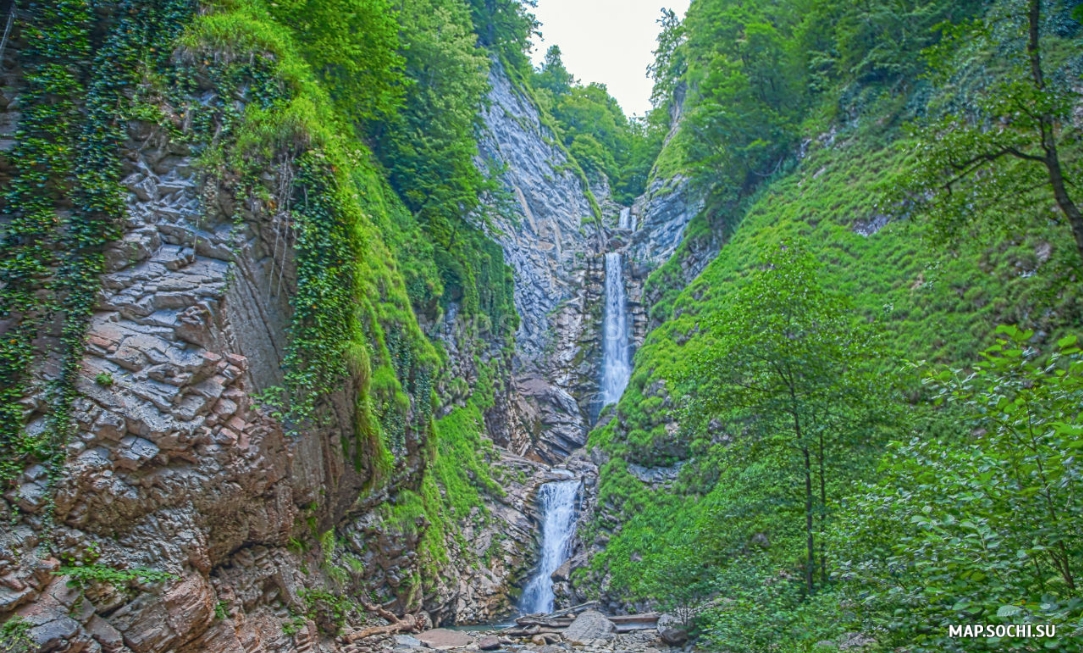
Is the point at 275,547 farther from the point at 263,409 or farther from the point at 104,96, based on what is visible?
the point at 104,96

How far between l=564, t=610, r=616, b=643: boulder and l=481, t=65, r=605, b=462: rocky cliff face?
11.2 meters

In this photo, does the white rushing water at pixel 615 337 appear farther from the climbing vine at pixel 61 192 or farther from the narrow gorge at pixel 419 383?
the climbing vine at pixel 61 192

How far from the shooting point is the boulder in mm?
14094

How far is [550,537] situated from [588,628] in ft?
24.7

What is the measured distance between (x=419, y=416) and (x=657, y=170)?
28.6 meters

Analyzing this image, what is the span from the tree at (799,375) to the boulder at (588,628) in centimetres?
661

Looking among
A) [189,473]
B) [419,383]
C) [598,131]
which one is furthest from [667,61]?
[189,473]

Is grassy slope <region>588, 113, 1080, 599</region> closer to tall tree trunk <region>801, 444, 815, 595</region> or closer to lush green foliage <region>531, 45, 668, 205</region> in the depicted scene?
tall tree trunk <region>801, 444, 815, 595</region>

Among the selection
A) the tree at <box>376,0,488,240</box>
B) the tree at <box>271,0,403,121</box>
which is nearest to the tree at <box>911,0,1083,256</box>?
the tree at <box>271,0,403,121</box>

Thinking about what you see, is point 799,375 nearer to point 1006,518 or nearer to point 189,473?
point 1006,518

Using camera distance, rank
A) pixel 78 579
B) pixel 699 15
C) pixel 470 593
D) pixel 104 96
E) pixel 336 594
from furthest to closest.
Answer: pixel 699 15 → pixel 470 593 → pixel 336 594 → pixel 104 96 → pixel 78 579

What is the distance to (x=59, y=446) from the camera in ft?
25.8

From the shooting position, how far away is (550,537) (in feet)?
72.6

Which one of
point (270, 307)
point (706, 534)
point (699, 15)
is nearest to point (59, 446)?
point (270, 307)
